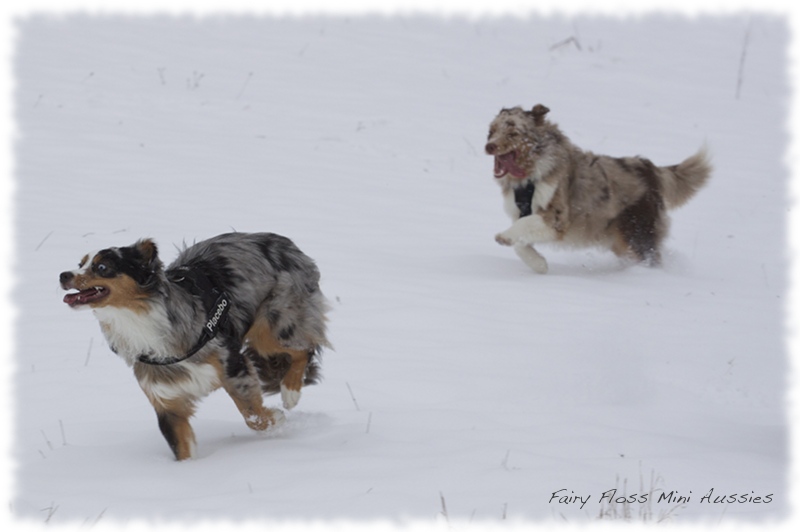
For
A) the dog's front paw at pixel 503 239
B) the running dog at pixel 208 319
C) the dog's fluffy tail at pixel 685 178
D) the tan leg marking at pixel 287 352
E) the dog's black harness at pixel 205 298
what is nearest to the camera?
the running dog at pixel 208 319

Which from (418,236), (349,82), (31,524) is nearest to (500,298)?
(418,236)

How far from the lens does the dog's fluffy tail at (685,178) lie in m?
10.1

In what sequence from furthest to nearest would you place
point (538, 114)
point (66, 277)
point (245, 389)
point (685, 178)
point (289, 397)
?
point (685, 178) → point (538, 114) → point (289, 397) → point (245, 389) → point (66, 277)

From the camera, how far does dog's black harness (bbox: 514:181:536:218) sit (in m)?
9.56

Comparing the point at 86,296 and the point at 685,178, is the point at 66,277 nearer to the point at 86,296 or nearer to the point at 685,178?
the point at 86,296

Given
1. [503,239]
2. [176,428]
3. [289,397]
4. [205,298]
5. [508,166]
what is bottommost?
[289,397]

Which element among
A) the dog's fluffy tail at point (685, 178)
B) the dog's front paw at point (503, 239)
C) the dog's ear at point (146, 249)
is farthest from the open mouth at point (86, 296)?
the dog's fluffy tail at point (685, 178)

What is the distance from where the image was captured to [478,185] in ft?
41.9

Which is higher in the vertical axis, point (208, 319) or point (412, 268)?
point (208, 319)

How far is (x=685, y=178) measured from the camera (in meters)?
10.2

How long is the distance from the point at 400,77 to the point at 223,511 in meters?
13.1

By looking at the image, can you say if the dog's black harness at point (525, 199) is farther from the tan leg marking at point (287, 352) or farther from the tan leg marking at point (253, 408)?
the tan leg marking at point (253, 408)

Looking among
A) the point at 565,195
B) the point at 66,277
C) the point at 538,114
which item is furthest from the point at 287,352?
the point at 538,114

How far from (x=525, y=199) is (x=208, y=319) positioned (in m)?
4.93
